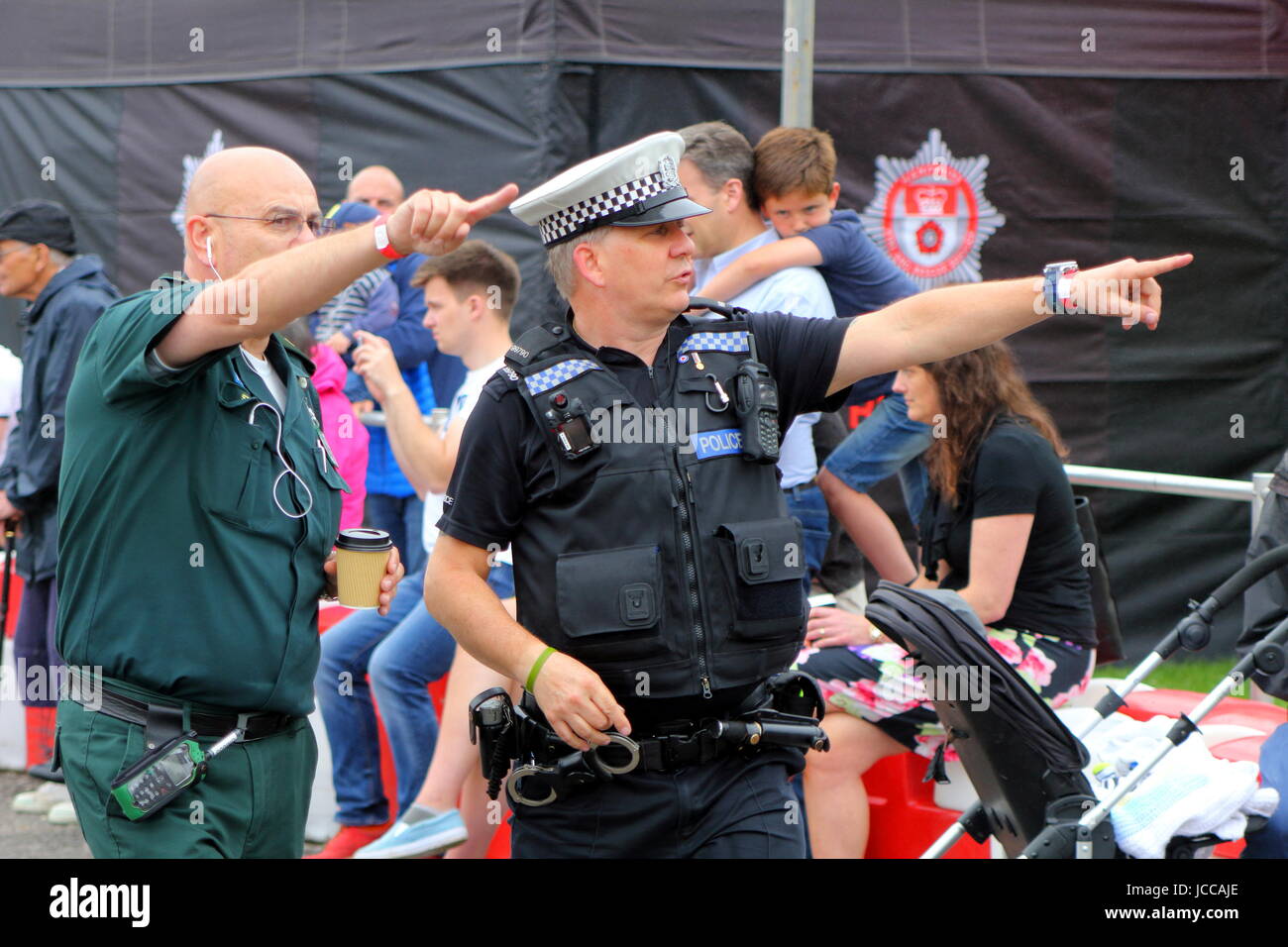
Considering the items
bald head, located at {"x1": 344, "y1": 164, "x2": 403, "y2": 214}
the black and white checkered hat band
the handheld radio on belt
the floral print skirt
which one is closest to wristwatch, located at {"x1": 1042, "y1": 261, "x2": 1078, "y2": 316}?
the black and white checkered hat band

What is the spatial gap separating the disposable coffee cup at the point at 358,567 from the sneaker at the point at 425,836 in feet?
6.65

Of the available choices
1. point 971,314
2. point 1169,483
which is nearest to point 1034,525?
point 1169,483

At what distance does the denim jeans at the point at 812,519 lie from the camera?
212 inches

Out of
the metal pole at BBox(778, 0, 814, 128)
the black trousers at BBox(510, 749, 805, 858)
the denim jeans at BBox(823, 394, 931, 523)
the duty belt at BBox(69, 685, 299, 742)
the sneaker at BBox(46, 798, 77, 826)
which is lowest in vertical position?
the sneaker at BBox(46, 798, 77, 826)

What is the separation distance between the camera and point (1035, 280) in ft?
9.80

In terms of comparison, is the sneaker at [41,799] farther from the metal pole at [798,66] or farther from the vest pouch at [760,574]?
the vest pouch at [760,574]

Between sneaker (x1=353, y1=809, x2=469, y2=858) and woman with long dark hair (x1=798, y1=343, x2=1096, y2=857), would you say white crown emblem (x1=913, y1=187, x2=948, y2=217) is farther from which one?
sneaker (x1=353, y1=809, x2=469, y2=858)

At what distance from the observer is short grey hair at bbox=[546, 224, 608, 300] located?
3127mm

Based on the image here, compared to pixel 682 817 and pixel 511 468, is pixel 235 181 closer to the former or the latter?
pixel 511 468

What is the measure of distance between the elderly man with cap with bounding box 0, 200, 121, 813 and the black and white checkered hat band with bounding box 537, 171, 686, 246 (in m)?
3.26

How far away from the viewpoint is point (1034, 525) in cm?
448

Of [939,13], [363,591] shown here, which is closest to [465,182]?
[939,13]

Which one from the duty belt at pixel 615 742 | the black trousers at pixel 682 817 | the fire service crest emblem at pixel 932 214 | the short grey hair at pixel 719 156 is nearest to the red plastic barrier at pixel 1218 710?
the duty belt at pixel 615 742
